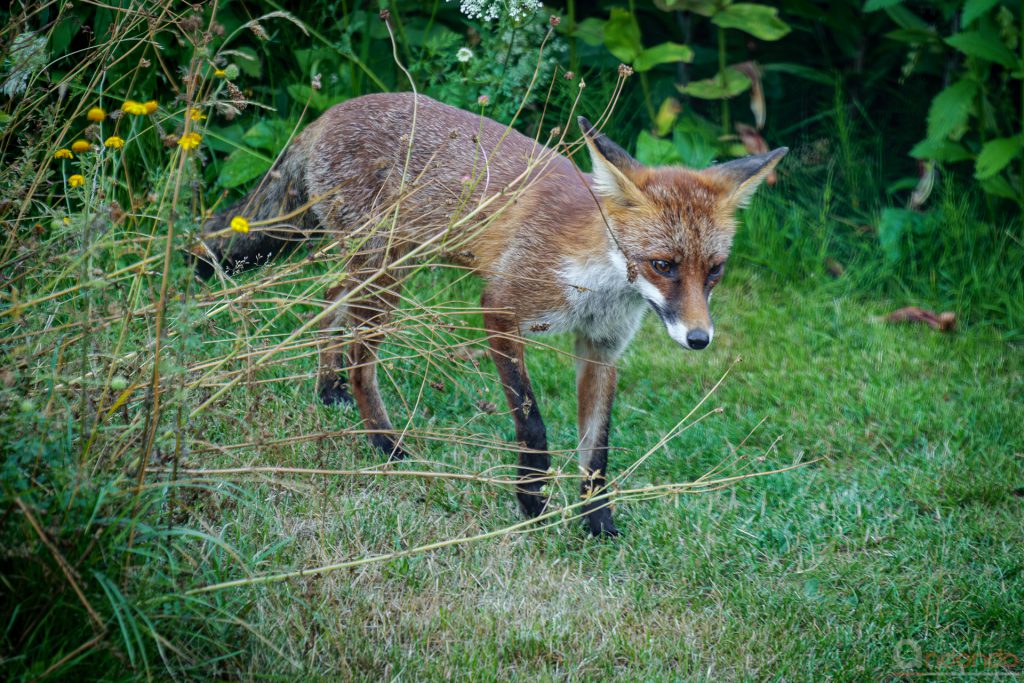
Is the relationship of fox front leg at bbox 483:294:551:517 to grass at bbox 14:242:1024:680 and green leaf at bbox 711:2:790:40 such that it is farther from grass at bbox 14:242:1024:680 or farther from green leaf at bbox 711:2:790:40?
green leaf at bbox 711:2:790:40

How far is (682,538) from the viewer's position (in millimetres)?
4023

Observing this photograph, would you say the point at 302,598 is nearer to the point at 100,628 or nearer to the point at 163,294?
the point at 100,628

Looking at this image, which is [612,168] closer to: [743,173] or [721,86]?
[743,173]

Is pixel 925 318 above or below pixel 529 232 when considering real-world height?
below

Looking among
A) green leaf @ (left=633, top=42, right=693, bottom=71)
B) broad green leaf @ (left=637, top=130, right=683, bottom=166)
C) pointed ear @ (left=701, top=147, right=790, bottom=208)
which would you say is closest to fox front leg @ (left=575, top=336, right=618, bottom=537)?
pointed ear @ (left=701, top=147, right=790, bottom=208)

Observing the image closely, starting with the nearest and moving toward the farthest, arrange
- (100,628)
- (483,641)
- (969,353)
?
1. (100,628)
2. (483,641)
3. (969,353)

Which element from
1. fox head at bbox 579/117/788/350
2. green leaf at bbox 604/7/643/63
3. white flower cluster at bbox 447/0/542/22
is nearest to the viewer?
fox head at bbox 579/117/788/350

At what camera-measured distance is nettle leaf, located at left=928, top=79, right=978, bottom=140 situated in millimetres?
5906

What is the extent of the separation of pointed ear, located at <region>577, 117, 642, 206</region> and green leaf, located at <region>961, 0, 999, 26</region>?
9.08ft

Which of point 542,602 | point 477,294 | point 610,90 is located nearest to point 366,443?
point 542,602

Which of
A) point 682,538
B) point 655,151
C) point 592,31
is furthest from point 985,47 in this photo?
point 682,538

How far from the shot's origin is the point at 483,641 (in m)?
3.20

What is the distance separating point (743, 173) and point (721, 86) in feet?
8.80

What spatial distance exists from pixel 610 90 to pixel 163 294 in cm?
479
